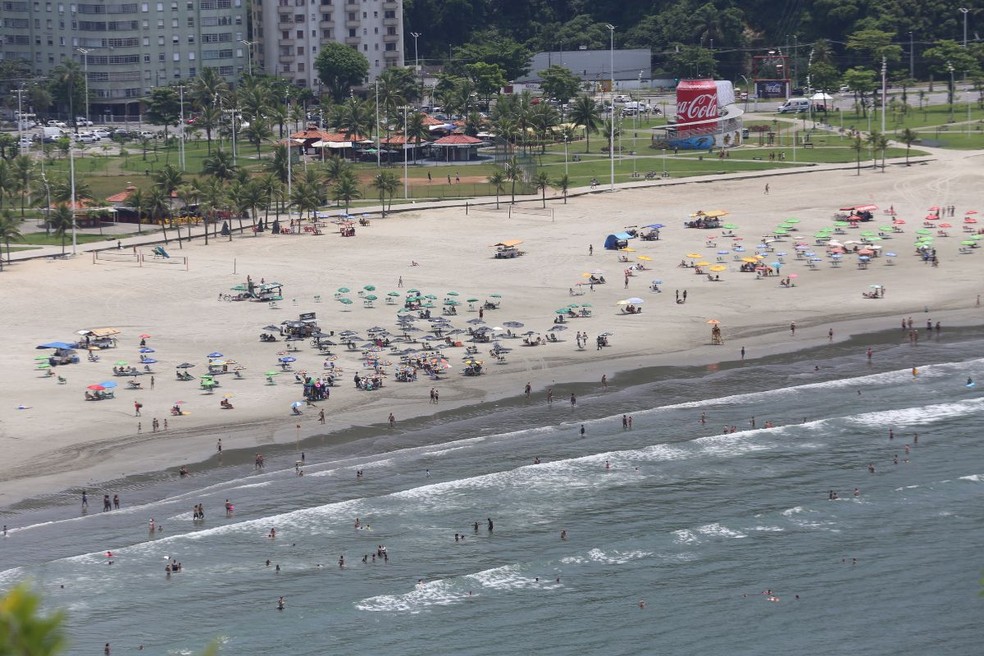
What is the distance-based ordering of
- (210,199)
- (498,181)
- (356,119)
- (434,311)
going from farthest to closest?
(356,119) → (498,181) → (210,199) → (434,311)

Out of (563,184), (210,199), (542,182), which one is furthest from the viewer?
(563,184)

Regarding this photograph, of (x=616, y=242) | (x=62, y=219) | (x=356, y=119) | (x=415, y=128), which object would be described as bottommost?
(x=616, y=242)

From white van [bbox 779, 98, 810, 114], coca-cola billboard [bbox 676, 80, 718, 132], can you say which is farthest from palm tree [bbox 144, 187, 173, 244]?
white van [bbox 779, 98, 810, 114]

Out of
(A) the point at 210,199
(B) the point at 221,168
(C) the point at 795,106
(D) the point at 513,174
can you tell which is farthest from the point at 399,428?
(C) the point at 795,106

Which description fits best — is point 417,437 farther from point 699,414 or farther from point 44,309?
point 44,309

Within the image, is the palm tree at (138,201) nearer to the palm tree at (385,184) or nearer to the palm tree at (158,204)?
the palm tree at (158,204)

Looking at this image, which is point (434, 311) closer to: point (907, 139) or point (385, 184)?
point (385, 184)

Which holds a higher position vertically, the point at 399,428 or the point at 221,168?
the point at 221,168
